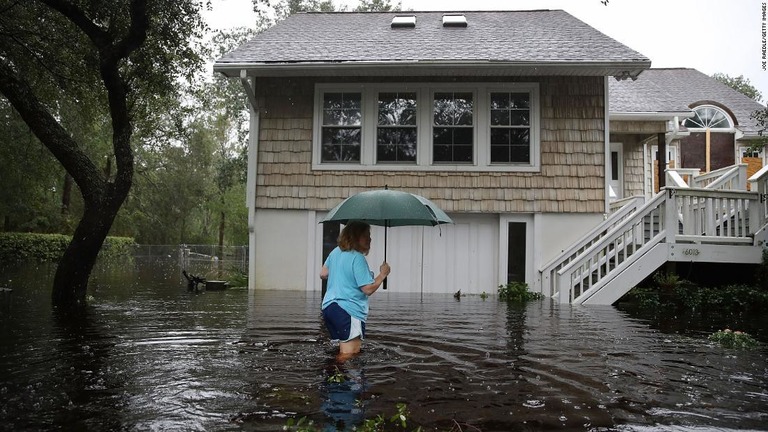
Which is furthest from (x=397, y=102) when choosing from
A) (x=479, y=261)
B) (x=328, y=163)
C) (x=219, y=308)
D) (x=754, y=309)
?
(x=754, y=309)

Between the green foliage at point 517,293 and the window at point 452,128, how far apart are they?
9.40 ft

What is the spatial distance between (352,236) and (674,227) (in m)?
7.63

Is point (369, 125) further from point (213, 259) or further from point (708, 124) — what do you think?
point (708, 124)

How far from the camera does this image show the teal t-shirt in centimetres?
527

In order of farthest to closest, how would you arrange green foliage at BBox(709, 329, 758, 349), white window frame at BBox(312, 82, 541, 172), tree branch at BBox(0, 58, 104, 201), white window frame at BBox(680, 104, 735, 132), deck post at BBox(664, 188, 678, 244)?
1. white window frame at BBox(680, 104, 735, 132)
2. white window frame at BBox(312, 82, 541, 172)
3. deck post at BBox(664, 188, 678, 244)
4. tree branch at BBox(0, 58, 104, 201)
5. green foliage at BBox(709, 329, 758, 349)

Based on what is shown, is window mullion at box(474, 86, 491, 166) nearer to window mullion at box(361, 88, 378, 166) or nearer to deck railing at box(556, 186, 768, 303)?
window mullion at box(361, 88, 378, 166)

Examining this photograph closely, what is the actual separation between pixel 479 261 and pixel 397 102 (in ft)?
13.0

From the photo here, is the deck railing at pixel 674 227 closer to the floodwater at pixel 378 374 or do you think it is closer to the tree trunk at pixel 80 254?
the floodwater at pixel 378 374

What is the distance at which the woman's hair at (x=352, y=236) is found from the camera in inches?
209

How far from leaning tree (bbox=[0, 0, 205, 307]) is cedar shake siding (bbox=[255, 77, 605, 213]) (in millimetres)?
2296

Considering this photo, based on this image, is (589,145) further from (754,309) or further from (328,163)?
(328,163)

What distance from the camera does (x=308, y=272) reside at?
44.2 feet

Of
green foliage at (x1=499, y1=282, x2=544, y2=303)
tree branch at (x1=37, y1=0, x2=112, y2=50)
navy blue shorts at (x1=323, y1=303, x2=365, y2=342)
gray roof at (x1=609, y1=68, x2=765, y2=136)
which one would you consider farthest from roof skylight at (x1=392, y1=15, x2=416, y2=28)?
gray roof at (x1=609, y1=68, x2=765, y2=136)

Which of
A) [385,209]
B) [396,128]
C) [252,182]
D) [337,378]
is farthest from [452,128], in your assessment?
[337,378]
